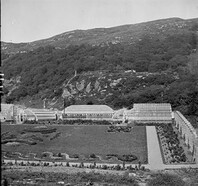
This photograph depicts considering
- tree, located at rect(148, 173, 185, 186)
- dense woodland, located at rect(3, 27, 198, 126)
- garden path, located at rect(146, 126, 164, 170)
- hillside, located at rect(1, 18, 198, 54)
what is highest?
hillside, located at rect(1, 18, 198, 54)

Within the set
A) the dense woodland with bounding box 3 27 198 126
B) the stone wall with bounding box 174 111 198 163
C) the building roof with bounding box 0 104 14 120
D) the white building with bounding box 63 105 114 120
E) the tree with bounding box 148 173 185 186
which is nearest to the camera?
the tree with bounding box 148 173 185 186

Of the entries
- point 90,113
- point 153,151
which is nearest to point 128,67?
point 90,113

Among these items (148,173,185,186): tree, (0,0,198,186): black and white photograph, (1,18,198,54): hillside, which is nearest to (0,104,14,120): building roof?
(0,0,198,186): black and white photograph

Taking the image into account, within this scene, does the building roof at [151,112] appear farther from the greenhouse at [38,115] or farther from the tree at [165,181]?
the tree at [165,181]

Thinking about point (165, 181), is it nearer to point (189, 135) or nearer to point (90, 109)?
point (189, 135)

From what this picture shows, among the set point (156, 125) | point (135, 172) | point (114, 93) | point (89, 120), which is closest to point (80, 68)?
point (114, 93)

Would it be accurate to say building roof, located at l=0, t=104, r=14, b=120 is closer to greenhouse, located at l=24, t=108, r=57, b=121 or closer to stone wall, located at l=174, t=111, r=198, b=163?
greenhouse, located at l=24, t=108, r=57, b=121
